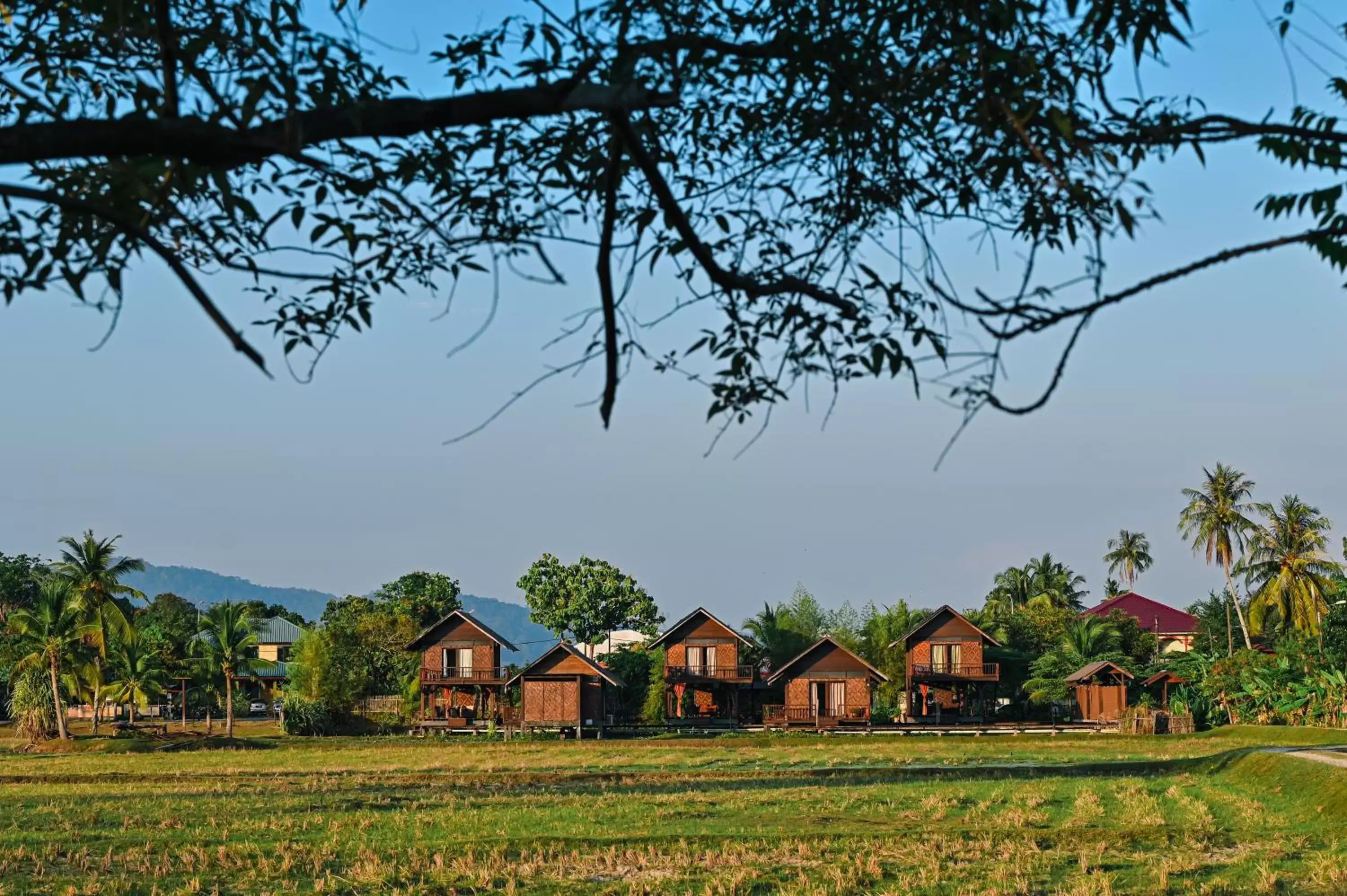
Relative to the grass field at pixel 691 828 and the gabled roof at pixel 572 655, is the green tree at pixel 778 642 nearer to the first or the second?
the gabled roof at pixel 572 655

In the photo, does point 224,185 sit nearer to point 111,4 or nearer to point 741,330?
point 111,4

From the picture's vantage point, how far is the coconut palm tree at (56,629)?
52000 mm

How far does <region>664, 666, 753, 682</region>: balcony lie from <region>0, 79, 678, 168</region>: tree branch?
5931cm

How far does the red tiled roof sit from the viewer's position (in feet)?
315

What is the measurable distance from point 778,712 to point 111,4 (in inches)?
2321

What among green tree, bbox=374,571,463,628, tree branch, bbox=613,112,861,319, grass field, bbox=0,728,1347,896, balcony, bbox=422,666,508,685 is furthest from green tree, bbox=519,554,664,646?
tree branch, bbox=613,112,861,319

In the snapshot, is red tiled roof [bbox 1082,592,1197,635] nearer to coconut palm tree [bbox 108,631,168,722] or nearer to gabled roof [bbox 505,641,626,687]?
gabled roof [bbox 505,641,626,687]

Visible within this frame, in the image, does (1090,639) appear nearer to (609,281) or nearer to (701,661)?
(701,661)

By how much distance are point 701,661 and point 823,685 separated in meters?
5.77

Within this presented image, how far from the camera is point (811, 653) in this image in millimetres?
62844

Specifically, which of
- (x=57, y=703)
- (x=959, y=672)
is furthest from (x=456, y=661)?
(x=959, y=672)

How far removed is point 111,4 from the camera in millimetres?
6328

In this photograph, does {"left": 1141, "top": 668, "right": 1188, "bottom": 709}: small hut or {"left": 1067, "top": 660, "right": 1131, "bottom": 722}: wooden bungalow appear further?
{"left": 1067, "top": 660, "right": 1131, "bottom": 722}: wooden bungalow

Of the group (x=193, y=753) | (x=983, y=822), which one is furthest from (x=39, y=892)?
(x=193, y=753)
